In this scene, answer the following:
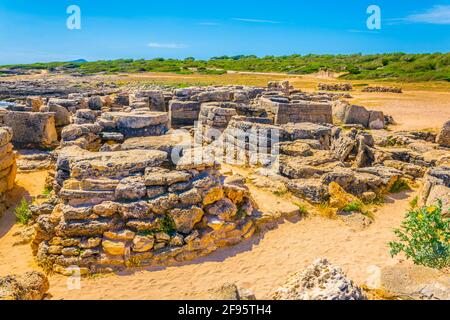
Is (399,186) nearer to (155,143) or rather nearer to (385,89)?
(155,143)

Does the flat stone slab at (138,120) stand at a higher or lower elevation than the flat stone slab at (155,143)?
higher

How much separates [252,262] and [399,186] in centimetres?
545

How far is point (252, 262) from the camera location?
6387 mm

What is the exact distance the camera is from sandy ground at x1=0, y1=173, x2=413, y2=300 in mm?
5578

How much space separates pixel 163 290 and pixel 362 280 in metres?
3.02

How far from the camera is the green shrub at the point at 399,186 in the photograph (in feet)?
31.9

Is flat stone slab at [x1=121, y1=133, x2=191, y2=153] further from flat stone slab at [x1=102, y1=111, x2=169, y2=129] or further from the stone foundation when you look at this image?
flat stone slab at [x1=102, y1=111, x2=169, y2=129]

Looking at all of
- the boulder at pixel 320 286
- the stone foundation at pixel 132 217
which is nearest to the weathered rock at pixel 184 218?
the stone foundation at pixel 132 217

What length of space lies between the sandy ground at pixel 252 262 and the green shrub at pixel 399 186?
172cm

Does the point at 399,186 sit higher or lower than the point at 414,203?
higher

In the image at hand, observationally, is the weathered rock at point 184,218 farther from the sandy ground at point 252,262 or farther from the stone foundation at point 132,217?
the sandy ground at point 252,262

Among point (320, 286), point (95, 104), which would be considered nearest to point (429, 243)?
point (320, 286)

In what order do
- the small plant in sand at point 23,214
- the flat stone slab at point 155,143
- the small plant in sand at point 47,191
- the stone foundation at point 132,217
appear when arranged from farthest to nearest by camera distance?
the small plant in sand at point 47,191, the flat stone slab at point 155,143, the small plant in sand at point 23,214, the stone foundation at point 132,217

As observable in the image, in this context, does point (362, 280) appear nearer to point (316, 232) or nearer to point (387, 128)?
point (316, 232)
